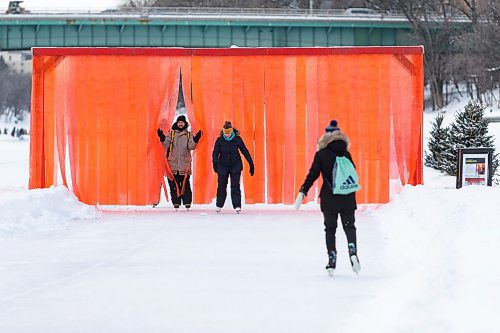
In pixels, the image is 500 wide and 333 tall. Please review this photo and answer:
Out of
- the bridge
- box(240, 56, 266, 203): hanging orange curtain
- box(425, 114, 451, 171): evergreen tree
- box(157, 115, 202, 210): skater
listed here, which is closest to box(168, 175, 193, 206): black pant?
box(157, 115, 202, 210): skater

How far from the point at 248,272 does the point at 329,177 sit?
1337 millimetres

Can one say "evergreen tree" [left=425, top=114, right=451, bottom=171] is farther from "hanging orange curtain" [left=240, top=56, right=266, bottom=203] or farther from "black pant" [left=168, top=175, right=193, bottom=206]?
"black pant" [left=168, top=175, right=193, bottom=206]

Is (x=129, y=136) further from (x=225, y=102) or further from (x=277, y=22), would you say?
(x=277, y=22)

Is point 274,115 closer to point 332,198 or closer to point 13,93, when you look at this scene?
point 332,198

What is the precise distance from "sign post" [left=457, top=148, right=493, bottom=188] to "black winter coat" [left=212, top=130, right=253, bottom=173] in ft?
12.7

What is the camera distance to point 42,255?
443 inches

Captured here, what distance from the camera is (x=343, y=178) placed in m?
9.51

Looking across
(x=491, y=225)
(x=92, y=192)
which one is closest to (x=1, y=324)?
(x=491, y=225)

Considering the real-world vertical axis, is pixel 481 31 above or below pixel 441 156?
above

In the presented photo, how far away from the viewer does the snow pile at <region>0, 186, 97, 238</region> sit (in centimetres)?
1367

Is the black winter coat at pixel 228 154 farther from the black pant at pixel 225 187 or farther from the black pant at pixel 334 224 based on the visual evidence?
the black pant at pixel 334 224

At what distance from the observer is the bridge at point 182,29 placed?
61.5 meters

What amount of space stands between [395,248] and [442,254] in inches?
98.0

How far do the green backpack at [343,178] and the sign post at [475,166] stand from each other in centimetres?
771
